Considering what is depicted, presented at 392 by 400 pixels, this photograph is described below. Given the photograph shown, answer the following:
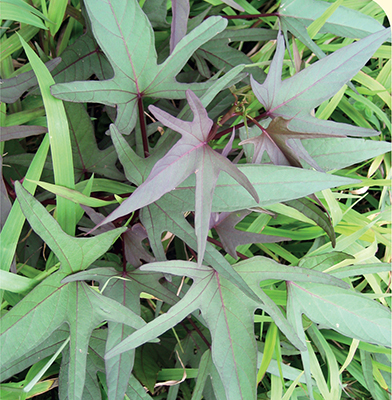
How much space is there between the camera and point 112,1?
43cm

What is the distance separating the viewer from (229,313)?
1.57 feet

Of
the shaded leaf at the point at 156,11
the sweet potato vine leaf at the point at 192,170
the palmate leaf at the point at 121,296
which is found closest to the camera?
the sweet potato vine leaf at the point at 192,170

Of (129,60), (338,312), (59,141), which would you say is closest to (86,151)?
(59,141)

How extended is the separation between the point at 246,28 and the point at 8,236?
0.63 m

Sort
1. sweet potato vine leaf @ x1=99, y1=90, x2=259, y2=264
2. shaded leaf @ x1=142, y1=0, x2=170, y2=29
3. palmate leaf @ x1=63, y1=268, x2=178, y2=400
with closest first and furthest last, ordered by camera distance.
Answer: sweet potato vine leaf @ x1=99, y1=90, x2=259, y2=264, palmate leaf @ x1=63, y1=268, x2=178, y2=400, shaded leaf @ x1=142, y1=0, x2=170, y2=29

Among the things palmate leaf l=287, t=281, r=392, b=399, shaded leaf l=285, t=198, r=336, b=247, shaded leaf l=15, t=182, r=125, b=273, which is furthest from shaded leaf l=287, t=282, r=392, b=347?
shaded leaf l=15, t=182, r=125, b=273

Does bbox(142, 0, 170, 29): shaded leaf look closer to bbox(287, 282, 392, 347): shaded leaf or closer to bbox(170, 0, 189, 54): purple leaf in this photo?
bbox(170, 0, 189, 54): purple leaf

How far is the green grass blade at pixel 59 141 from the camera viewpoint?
474 millimetres

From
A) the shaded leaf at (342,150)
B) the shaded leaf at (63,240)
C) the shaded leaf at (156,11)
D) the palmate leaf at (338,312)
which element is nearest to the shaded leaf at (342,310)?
the palmate leaf at (338,312)

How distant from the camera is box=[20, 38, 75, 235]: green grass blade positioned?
47 cm

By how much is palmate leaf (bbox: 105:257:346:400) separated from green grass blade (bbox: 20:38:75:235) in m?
0.19

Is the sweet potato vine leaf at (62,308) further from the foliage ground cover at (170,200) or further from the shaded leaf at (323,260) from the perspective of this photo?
the shaded leaf at (323,260)

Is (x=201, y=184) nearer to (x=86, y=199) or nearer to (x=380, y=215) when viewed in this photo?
(x=86, y=199)

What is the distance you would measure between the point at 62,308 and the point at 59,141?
247 millimetres
